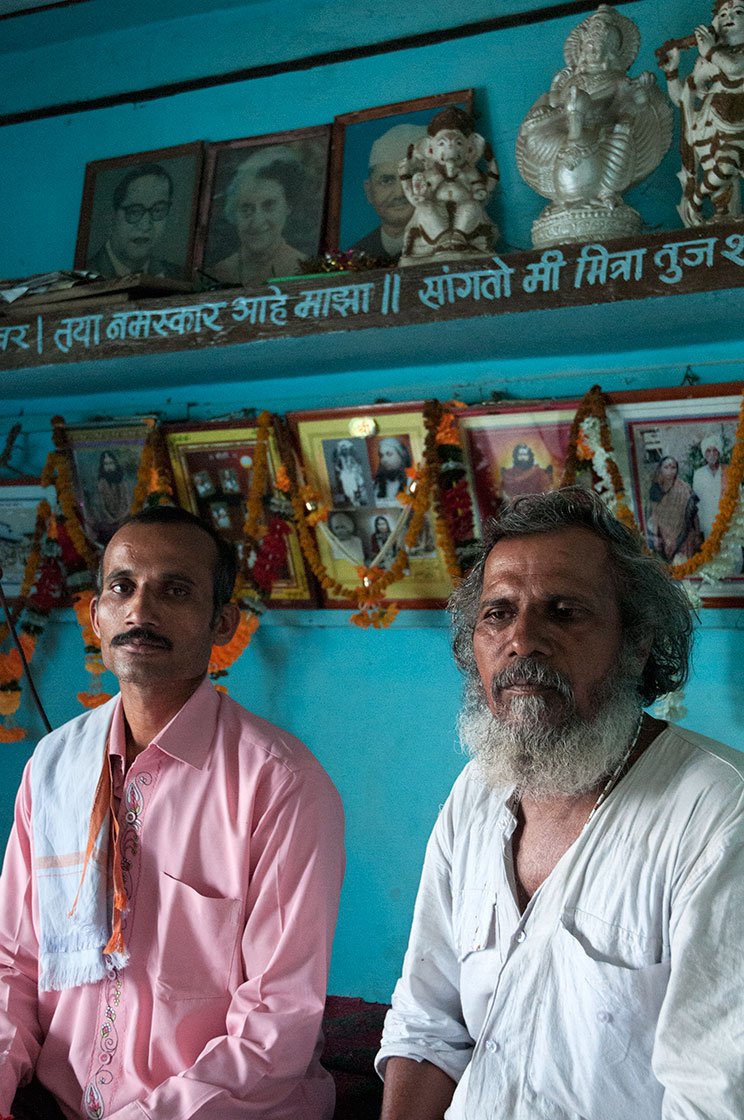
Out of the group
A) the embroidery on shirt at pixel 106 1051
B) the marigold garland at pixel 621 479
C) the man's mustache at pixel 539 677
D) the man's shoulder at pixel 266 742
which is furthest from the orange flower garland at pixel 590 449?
the embroidery on shirt at pixel 106 1051

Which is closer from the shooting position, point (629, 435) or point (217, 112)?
point (629, 435)

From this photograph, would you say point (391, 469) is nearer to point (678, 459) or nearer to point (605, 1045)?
point (678, 459)

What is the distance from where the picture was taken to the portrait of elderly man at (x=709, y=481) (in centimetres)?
315

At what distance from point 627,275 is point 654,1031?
174 cm

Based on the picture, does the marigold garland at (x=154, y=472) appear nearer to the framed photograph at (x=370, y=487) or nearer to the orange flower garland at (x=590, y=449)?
the framed photograph at (x=370, y=487)

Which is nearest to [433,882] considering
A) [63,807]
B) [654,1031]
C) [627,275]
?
[654,1031]

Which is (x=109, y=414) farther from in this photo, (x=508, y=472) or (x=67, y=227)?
(x=508, y=472)

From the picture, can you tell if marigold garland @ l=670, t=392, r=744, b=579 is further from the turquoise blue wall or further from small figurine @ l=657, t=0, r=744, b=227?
small figurine @ l=657, t=0, r=744, b=227

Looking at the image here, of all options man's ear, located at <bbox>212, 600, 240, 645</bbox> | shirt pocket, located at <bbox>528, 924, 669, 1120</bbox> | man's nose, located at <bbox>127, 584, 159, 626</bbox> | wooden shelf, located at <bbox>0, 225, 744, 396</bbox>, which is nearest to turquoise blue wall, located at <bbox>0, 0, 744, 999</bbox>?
wooden shelf, located at <bbox>0, 225, 744, 396</bbox>

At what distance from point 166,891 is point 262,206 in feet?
7.66

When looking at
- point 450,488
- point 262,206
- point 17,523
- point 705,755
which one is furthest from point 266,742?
point 17,523

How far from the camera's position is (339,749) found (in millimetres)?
3770

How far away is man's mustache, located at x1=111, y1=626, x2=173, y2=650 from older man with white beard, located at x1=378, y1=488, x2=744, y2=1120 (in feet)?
2.09

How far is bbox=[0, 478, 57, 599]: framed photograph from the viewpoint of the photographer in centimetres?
412
